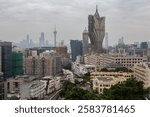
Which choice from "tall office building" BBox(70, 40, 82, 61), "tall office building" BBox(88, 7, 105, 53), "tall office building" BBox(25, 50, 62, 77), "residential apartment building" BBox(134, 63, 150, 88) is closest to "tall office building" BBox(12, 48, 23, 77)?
"tall office building" BBox(25, 50, 62, 77)

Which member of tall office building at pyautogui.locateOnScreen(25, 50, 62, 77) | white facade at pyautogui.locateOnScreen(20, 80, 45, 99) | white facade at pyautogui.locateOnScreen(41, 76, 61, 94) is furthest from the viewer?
tall office building at pyautogui.locateOnScreen(25, 50, 62, 77)

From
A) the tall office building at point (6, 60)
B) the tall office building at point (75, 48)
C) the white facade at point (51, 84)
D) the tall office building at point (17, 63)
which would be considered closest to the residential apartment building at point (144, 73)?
the white facade at point (51, 84)

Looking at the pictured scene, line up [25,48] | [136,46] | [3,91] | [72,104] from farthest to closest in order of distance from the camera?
[136,46] < [25,48] < [3,91] < [72,104]

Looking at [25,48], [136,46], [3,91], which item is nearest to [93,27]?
[25,48]

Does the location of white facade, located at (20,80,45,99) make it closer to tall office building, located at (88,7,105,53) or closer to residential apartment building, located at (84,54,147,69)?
residential apartment building, located at (84,54,147,69)

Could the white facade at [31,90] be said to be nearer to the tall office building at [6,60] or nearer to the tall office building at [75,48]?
the tall office building at [6,60]

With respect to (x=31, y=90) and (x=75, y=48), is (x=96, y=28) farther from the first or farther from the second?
(x=75, y=48)

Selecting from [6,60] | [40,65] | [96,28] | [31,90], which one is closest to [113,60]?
[96,28]

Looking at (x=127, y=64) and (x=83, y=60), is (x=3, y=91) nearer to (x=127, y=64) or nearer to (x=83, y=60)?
(x=127, y=64)
